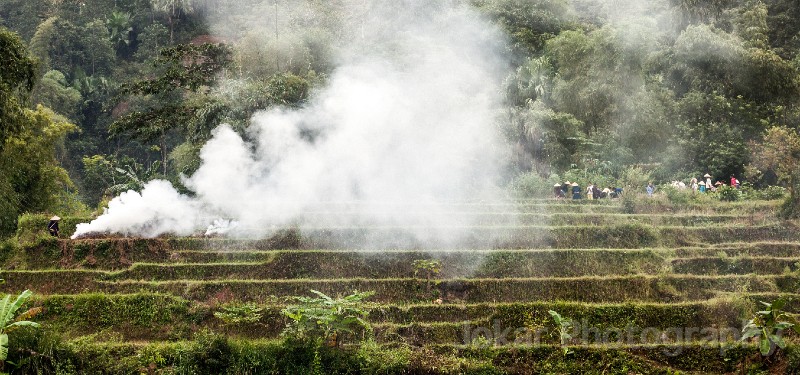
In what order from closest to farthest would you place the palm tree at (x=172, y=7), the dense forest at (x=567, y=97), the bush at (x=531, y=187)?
the bush at (x=531, y=187) < the dense forest at (x=567, y=97) < the palm tree at (x=172, y=7)

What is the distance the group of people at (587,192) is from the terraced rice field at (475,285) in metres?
2.43

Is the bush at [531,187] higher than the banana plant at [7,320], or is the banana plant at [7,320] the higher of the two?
the bush at [531,187]

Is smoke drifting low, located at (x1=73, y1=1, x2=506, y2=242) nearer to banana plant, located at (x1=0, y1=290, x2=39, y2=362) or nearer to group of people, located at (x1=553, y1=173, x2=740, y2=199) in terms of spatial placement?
group of people, located at (x1=553, y1=173, x2=740, y2=199)

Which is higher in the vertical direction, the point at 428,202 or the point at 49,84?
the point at 49,84

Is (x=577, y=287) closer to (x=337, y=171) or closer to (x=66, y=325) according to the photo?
(x=337, y=171)

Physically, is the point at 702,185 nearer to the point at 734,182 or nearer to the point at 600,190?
the point at 734,182

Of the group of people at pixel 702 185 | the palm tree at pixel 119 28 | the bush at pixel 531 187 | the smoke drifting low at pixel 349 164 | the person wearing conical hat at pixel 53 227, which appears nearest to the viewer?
the person wearing conical hat at pixel 53 227

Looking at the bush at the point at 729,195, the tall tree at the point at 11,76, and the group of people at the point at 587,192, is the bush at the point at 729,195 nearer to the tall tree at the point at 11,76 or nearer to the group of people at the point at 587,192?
the group of people at the point at 587,192

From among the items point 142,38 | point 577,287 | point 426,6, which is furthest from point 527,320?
point 142,38

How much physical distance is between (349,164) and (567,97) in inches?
441

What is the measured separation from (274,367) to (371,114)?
9642 millimetres

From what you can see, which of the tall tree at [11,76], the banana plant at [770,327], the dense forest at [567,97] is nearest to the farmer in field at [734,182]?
the dense forest at [567,97]

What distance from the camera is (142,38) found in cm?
4219

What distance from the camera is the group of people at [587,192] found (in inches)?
824
